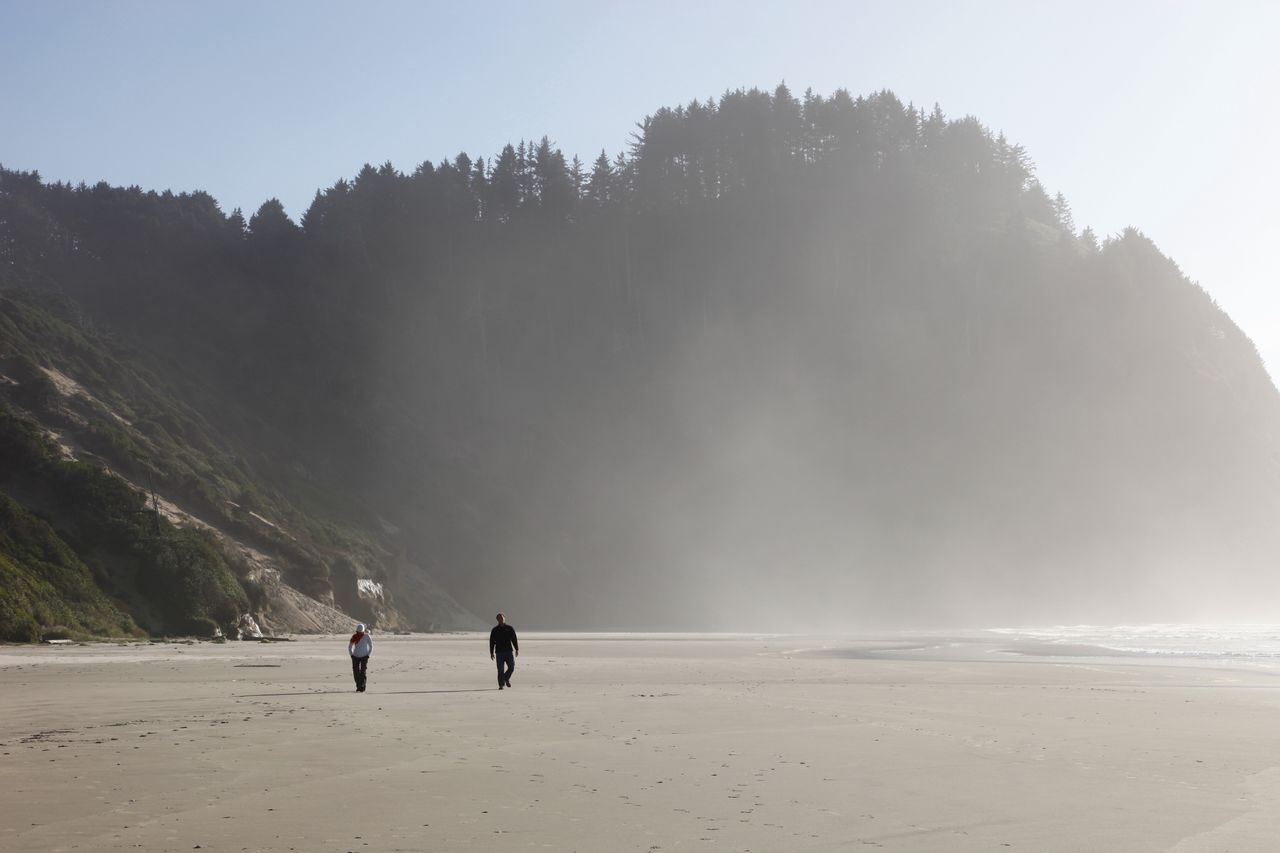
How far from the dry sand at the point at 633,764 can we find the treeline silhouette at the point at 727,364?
149 ft

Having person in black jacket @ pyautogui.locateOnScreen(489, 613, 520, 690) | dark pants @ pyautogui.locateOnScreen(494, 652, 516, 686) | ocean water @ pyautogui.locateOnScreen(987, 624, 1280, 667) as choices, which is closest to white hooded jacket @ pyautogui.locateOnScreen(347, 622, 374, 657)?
person in black jacket @ pyautogui.locateOnScreen(489, 613, 520, 690)

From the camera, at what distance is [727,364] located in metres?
81.3

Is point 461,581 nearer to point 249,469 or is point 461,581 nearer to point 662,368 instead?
point 249,469

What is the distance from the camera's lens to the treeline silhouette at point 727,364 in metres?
69.9

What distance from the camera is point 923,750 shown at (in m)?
11.6

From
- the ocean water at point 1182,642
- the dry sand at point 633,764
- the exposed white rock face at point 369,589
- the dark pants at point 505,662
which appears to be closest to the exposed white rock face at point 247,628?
the exposed white rock face at point 369,589

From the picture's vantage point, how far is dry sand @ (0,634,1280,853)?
24.8ft

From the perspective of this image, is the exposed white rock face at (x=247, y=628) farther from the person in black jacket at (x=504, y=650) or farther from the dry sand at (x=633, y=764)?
the person in black jacket at (x=504, y=650)

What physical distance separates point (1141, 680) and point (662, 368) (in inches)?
2406

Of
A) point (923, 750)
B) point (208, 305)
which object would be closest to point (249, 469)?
point (208, 305)

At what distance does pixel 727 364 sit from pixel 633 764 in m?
71.5

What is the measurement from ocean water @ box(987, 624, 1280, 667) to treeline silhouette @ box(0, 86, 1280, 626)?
949 inches

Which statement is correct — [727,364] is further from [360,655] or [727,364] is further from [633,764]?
[633,764]

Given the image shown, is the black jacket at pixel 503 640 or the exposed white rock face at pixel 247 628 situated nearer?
the black jacket at pixel 503 640
